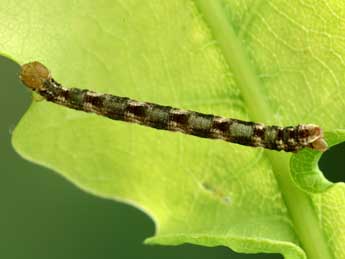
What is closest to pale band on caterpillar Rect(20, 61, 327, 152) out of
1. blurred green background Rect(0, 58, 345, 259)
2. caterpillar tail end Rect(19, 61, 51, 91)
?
caterpillar tail end Rect(19, 61, 51, 91)

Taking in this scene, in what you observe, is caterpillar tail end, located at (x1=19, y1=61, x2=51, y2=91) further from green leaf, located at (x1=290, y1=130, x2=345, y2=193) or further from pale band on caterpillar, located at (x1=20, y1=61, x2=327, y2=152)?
green leaf, located at (x1=290, y1=130, x2=345, y2=193)

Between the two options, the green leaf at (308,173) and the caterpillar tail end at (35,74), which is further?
the caterpillar tail end at (35,74)

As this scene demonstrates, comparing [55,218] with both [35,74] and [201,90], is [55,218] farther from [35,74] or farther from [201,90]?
[201,90]

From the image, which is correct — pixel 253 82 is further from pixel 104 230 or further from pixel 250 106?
pixel 104 230

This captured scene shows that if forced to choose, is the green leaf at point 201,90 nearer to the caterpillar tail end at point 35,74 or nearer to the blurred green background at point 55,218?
the caterpillar tail end at point 35,74

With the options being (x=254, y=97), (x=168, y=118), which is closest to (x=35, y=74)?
(x=168, y=118)

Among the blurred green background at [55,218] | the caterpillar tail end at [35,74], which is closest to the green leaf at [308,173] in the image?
the caterpillar tail end at [35,74]
